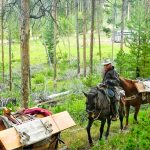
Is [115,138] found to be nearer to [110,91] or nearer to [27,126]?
[110,91]

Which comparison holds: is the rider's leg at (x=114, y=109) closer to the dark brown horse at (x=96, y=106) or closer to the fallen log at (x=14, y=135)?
the dark brown horse at (x=96, y=106)

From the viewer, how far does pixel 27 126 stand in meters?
9.62

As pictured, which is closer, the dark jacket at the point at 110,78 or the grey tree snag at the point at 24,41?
the dark jacket at the point at 110,78

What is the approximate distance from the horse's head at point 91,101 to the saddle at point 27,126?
2064 millimetres

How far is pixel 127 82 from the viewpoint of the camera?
1453 cm

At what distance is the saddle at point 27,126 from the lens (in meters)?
9.28

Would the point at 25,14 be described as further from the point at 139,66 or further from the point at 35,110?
the point at 139,66

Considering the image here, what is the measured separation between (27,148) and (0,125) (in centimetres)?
93

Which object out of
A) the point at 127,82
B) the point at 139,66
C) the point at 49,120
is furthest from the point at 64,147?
the point at 139,66

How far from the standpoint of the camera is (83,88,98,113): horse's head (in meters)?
11.9

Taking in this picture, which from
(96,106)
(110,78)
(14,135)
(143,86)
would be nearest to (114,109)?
(110,78)

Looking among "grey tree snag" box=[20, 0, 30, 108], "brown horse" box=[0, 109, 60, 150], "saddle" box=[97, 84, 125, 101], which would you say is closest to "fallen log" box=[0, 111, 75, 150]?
"brown horse" box=[0, 109, 60, 150]

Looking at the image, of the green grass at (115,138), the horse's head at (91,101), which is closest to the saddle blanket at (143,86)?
the green grass at (115,138)

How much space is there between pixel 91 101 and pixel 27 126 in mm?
2964
